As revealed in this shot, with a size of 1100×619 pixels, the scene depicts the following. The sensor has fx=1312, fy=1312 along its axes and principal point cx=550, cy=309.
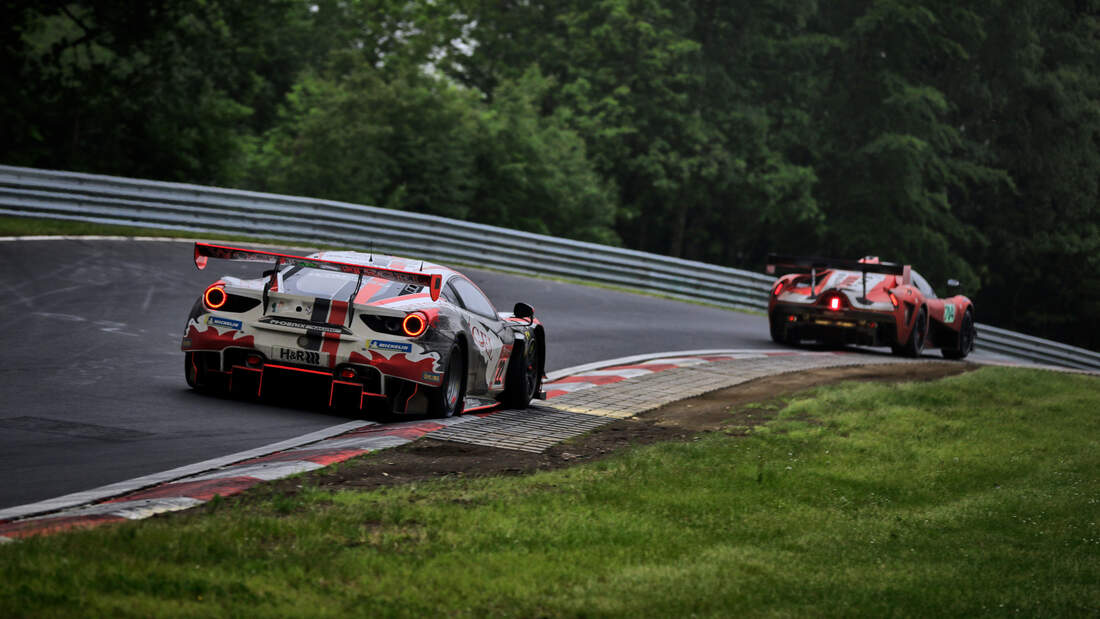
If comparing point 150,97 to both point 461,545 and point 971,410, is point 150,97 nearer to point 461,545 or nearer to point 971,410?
point 971,410

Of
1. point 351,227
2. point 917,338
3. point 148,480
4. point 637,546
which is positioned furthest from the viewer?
point 351,227

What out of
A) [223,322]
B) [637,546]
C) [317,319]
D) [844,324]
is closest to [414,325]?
[317,319]

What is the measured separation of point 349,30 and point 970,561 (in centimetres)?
3965

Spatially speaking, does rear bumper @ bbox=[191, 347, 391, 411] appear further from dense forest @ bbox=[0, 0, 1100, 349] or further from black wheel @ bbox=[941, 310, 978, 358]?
dense forest @ bbox=[0, 0, 1100, 349]

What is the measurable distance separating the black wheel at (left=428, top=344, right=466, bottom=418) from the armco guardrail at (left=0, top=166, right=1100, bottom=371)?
12470 mm

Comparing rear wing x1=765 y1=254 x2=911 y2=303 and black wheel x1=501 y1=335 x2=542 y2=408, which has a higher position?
rear wing x1=765 y1=254 x2=911 y2=303

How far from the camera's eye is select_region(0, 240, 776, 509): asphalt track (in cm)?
747

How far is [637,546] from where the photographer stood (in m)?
6.12

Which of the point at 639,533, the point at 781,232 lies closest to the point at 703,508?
the point at 639,533

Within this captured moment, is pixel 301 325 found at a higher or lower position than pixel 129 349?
higher

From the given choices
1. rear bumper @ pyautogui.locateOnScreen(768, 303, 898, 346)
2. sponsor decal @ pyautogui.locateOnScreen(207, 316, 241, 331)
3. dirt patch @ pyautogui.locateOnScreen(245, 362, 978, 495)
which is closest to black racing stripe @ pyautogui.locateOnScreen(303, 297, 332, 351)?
sponsor decal @ pyautogui.locateOnScreen(207, 316, 241, 331)

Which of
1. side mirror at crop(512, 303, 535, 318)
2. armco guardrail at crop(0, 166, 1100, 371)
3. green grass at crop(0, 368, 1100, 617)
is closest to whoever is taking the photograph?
green grass at crop(0, 368, 1100, 617)

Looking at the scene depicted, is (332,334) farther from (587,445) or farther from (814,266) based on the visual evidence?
(814,266)

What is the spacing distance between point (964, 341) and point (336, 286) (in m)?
14.5
